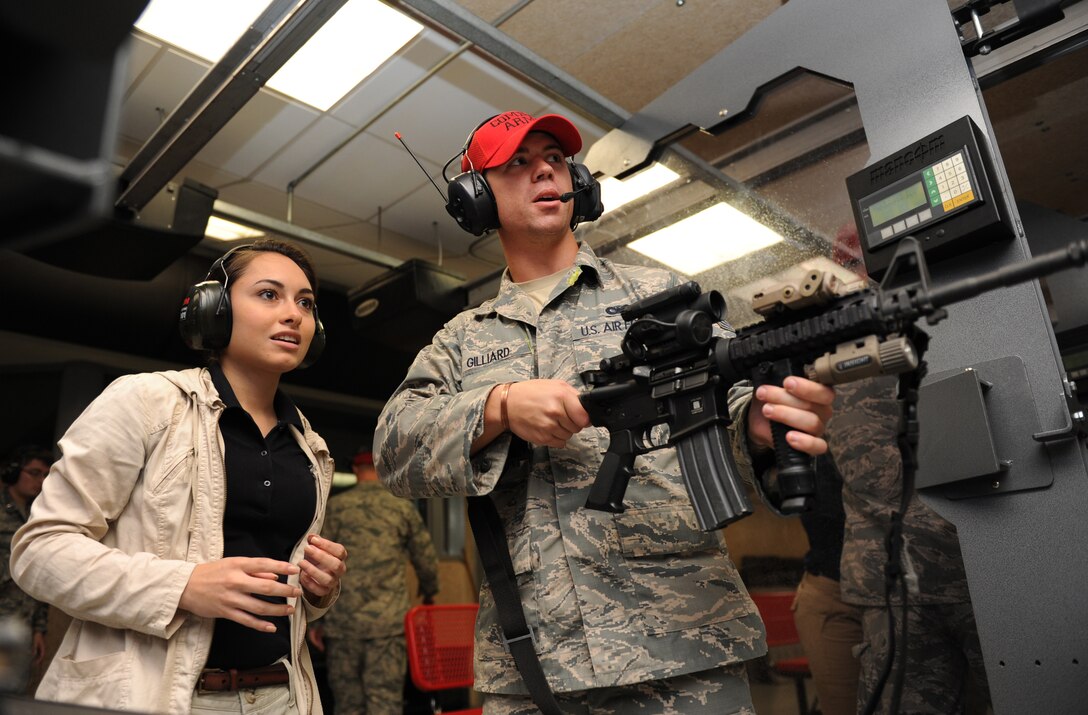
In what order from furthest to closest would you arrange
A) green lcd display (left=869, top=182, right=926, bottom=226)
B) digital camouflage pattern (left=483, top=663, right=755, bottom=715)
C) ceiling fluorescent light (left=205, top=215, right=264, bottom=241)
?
ceiling fluorescent light (left=205, top=215, right=264, bottom=241) → green lcd display (left=869, top=182, right=926, bottom=226) → digital camouflage pattern (left=483, top=663, right=755, bottom=715)

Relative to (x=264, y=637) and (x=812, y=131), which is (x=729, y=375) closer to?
(x=264, y=637)

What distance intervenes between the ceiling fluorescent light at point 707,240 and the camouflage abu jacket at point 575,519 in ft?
2.64

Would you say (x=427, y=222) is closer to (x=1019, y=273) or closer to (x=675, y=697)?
(x=675, y=697)

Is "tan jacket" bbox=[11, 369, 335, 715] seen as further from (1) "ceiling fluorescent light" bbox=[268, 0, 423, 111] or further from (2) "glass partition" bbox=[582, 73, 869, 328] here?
(1) "ceiling fluorescent light" bbox=[268, 0, 423, 111]

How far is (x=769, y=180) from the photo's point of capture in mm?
2244

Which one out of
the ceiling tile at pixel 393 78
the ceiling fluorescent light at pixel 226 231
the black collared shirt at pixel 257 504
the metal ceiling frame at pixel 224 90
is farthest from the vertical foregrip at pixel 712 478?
the ceiling fluorescent light at pixel 226 231

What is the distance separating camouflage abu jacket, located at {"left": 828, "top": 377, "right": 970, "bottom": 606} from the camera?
1.65m

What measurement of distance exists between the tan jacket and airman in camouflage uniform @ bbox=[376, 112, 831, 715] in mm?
342

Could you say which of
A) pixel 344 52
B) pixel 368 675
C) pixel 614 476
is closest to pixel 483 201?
pixel 614 476

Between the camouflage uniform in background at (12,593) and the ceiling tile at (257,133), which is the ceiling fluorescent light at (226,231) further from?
the camouflage uniform in background at (12,593)

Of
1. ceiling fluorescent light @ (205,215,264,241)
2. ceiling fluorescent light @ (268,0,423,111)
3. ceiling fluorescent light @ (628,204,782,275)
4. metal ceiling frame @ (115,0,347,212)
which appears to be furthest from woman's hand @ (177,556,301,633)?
ceiling fluorescent light @ (205,215,264,241)

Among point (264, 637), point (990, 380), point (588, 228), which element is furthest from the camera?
point (588, 228)

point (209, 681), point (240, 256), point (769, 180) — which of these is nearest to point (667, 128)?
point (769, 180)

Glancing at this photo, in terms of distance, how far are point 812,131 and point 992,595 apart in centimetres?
120
